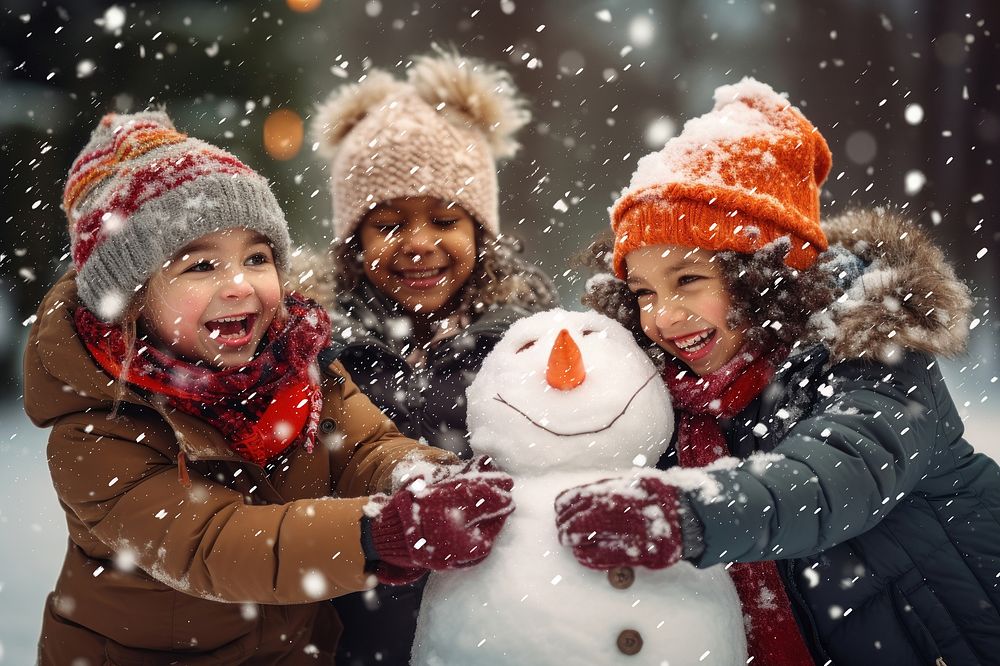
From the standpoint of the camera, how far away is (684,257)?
1.56 metres

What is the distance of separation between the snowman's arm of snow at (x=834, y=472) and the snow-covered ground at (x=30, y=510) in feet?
6.43

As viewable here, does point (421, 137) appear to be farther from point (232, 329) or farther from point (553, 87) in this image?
point (553, 87)

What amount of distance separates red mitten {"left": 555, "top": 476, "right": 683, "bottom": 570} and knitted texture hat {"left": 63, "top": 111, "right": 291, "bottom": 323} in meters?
0.85

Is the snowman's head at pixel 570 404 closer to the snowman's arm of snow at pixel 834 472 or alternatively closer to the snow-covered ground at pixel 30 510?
the snowman's arm of snow at pixel 834 472

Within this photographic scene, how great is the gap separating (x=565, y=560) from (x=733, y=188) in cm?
75

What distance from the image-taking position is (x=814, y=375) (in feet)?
4.89

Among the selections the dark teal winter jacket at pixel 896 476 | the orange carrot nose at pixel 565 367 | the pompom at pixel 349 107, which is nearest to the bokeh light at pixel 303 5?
the pompom at pixel 349 107

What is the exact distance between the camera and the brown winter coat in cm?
133

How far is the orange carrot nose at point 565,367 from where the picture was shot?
1383 millimetres

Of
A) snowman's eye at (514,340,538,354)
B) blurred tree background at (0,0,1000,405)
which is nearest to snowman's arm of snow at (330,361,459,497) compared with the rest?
snowman's eye at (514,340,538,354)

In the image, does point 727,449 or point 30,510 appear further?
point 30,510

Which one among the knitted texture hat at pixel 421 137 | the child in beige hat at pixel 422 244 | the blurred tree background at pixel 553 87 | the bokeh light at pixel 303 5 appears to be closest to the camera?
the child in beige hat at pixel 422 244

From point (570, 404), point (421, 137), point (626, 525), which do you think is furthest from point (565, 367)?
point (421, 137)

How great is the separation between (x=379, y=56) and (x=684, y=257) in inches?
152
